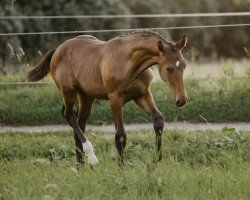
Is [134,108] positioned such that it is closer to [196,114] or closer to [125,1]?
[196,114]

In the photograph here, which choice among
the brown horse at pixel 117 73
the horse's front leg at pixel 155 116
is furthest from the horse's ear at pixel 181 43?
the horse's front leg at pixel 155 116

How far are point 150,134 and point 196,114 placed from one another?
2189 millimetres

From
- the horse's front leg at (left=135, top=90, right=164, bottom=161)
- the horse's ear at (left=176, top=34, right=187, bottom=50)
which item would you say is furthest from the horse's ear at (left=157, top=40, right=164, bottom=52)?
the horse's front leg at (left=135, top=90, right=164, bottom=161)

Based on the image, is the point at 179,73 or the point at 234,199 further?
the point at 179,73

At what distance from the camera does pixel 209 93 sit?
13531mm

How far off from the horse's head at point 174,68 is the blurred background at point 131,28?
4417 millimetres

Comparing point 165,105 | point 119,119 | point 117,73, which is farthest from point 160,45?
point 165,105

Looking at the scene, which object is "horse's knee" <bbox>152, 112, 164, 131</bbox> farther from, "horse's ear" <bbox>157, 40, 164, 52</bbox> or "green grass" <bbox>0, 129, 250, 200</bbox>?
"horse's ear" <bbox>157, 40, 164, 52</bbox>

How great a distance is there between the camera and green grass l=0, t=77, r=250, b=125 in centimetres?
1296

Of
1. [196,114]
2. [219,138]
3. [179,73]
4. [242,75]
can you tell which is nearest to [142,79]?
[179,73]

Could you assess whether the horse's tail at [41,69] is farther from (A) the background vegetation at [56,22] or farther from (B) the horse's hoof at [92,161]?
(A) the background vegetation at [56,22]

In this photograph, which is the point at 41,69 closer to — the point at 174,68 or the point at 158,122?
the point at 158,122

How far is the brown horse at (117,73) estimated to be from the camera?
25.6ft

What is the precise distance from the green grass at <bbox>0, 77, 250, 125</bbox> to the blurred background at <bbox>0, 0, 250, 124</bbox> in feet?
0.06
